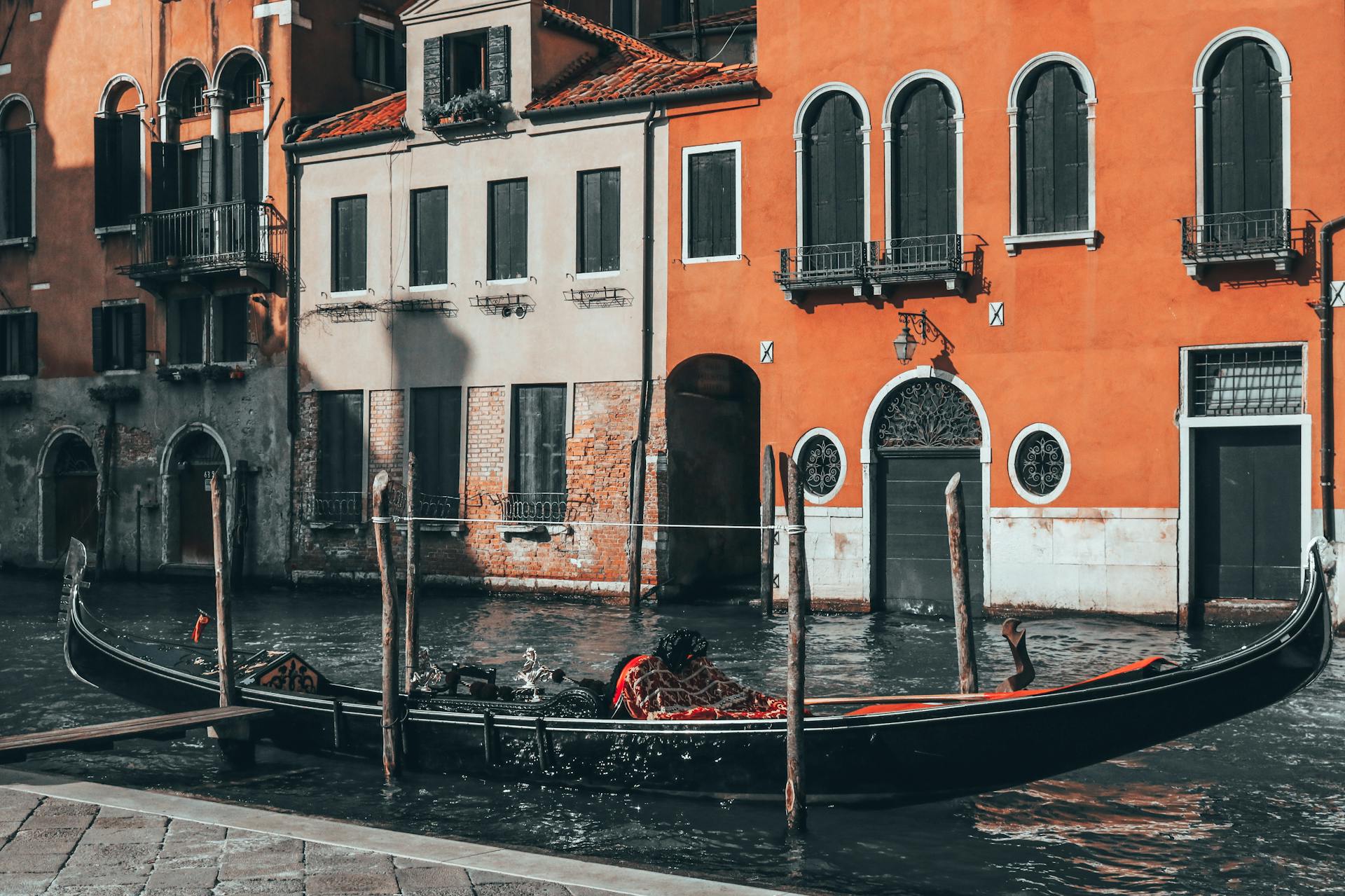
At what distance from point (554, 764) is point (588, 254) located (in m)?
10.6

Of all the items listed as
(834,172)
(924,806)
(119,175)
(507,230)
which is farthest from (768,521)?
(119,175)

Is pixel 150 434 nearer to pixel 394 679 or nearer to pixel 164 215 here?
pixel 164 215

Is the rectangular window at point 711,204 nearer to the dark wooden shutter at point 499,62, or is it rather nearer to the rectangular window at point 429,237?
the dark wooden shutter at point 499,62

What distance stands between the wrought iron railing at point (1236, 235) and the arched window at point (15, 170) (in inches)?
677

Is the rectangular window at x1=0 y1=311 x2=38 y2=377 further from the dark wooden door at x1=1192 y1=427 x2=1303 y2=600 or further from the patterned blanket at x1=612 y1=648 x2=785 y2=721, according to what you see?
the patterned blanket at x1=612 y1=648 x2=785 y2=721

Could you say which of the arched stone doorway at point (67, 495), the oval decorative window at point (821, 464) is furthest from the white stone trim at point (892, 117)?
the arched stone doorway at point (67, 495)

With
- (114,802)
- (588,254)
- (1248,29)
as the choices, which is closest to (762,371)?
(588,254)

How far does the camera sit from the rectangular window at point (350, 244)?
20.6 meters

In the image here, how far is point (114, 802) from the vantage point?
24.0ft

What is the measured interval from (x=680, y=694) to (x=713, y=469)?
1043 centimetres

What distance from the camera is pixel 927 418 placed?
16594 millimetres

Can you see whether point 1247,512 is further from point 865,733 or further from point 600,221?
point 600,221

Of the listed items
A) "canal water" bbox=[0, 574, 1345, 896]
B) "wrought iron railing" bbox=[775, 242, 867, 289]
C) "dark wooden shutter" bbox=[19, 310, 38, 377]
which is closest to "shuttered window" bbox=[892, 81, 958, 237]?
"wrought iron railing" bbox=[775, 242, 867, 289]

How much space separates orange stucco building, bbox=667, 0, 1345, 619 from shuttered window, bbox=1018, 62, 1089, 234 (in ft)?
0.08
